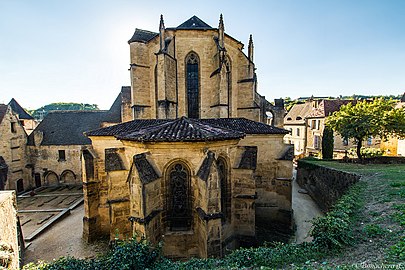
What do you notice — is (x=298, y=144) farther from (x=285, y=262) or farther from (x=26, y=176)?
(x=26, y=176)

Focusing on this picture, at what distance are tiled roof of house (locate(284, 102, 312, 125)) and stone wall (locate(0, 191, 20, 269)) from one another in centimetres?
3981

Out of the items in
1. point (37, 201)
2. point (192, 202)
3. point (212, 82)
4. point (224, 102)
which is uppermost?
point (212, 82)

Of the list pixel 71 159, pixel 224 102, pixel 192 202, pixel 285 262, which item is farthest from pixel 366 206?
pixel 71 159

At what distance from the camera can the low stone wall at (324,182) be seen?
13.6 metres

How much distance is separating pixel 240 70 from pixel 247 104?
2.96 meters

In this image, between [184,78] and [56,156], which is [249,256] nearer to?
[184,78]

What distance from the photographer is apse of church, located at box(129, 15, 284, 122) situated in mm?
14195

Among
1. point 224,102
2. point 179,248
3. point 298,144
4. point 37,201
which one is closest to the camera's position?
point 179,248

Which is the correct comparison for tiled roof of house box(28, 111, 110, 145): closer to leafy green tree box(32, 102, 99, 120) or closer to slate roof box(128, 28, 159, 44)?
slate roof box(128, 28, 159, 44)

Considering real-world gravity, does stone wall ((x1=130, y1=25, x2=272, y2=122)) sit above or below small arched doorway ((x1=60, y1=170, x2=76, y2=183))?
above

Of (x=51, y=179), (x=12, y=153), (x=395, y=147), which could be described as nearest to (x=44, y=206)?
(x=51, y=179)

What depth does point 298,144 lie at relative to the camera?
1510 inches

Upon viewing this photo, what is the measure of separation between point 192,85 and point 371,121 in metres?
16.8

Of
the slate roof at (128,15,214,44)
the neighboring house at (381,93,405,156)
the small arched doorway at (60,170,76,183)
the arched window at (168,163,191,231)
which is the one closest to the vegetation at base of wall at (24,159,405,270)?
the arched window at (168,163,191,231)
